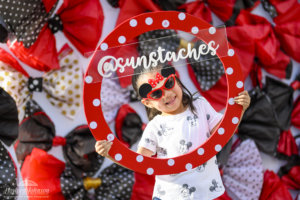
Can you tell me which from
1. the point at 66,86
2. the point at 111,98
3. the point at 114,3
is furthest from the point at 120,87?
the point at 114,3

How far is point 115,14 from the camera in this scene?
127 centimetres

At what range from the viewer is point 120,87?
120 centimetres

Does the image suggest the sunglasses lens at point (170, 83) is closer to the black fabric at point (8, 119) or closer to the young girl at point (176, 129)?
the young girl at point (176, 129)

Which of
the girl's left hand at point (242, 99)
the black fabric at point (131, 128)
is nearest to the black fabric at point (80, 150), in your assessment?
the black fabric at point (131, 128)

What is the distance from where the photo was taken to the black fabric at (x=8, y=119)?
3.52 feet

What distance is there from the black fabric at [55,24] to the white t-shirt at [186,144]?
52 cm

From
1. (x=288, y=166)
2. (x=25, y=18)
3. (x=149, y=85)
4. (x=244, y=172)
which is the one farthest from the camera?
(x=288, y=166)

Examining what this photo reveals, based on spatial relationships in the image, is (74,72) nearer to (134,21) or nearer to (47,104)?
(47,104)

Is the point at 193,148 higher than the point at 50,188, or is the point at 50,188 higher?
the point at 193,148

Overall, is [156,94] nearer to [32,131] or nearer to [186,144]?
[186,144]

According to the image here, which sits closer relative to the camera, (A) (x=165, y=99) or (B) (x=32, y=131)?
(A) (x=165, y=99)

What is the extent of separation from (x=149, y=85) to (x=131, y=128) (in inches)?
18.9

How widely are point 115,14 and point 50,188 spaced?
1.95 ft

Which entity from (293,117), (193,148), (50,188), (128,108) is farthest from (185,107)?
(293,117)
